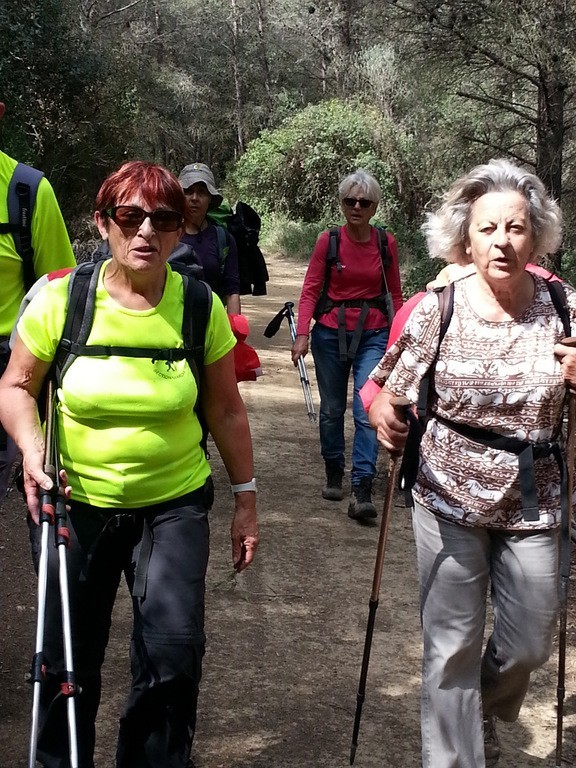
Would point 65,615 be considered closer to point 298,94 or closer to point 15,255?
point 15,255

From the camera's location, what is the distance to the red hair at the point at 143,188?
306cm

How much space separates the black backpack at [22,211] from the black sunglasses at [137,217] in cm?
84

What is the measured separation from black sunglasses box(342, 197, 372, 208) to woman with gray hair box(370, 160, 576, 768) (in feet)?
11.2

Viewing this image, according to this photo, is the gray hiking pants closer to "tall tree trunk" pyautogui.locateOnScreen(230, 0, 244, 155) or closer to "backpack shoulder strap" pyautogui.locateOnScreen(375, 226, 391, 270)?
"backpack shoulder strap" pyautogui.locateOnScreen(375, 226, 391, 270)

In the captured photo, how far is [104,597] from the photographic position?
3148mm

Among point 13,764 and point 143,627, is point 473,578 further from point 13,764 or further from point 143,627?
point 13,764

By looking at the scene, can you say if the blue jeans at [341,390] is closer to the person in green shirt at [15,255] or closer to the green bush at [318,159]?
the person in green shirt at [15,255]

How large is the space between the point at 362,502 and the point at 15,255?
362 centimetres

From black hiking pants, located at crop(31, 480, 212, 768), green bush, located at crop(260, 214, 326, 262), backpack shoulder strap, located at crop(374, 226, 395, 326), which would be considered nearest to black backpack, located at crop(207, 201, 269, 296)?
backpack shoulder strap, located at crop(374, 226, 395, 326)

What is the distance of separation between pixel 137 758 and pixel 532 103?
11541mm

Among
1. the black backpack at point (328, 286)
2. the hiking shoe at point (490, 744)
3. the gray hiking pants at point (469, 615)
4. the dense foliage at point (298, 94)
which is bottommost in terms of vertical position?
the hiking shoe at point (490, 744)

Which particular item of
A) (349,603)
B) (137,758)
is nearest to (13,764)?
(137,758)

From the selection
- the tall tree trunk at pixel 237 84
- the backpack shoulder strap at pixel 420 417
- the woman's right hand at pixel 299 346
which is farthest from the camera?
the tall tree trunk at pixel 237 84

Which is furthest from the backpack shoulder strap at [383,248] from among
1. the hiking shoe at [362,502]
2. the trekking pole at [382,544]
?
the trekking pole at [382,544]
